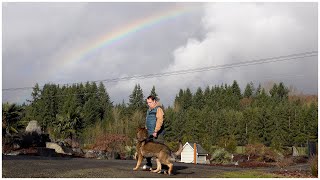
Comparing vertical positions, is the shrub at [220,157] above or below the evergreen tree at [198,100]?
below

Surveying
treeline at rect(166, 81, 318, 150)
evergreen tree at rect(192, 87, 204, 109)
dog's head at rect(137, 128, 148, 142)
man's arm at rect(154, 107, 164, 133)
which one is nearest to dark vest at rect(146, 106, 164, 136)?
man's arm at rect(154, 107, 164, 133)

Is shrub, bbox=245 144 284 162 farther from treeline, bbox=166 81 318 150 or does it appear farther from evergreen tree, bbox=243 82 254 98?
evergreen tree, bbox=243 82 254 98

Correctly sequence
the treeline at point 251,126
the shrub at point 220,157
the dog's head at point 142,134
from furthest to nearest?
the treeline at point 251,126 → the shrub at point 220,157 → the dog's head at point 142,134

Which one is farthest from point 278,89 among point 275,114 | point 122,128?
point 122,128

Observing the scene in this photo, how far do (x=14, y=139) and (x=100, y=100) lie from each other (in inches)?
2592

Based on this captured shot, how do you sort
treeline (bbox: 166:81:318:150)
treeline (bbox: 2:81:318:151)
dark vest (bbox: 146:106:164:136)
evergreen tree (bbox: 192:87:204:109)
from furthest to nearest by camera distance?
evergreen tree (bbox: 192:87:204:109) → treeline (bbox: 166:81:318:150) → treeline (bbox: 2:81:318:151) → dark vest (bbox: 146:106:164:136)

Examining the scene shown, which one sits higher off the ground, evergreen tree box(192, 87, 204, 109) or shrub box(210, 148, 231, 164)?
evergreen tree box(192, 87, 204, 109)

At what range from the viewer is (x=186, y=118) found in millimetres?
67750

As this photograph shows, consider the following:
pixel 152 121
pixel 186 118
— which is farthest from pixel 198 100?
pixel 152 121

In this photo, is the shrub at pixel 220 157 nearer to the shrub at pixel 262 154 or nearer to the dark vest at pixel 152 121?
the shrub at pixel 262 154

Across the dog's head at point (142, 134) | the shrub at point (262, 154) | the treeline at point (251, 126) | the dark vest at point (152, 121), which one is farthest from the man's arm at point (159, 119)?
the treeline at point (251, 126)

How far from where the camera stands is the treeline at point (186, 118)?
168 feet

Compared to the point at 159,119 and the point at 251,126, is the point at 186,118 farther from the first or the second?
the point at 159,119

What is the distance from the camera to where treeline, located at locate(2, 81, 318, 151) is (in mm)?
51281
